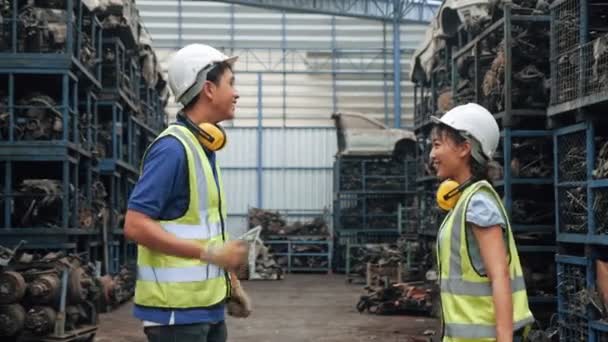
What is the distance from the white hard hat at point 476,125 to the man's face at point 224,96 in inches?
34.7

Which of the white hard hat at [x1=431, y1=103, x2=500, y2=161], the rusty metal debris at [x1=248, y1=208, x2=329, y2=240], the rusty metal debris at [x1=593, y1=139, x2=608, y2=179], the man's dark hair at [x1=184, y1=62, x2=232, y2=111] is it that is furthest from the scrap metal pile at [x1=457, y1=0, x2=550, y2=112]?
the rusty metal debris at [x1=248, y1=208, x2=329, y2=240]

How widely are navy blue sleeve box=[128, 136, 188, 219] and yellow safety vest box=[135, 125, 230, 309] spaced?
0.04 metres

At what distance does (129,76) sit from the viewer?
1770cm

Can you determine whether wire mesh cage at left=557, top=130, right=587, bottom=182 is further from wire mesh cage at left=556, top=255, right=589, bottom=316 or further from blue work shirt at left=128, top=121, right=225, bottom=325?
blue work shirt at left=128, top=121, right=225, bottom=325

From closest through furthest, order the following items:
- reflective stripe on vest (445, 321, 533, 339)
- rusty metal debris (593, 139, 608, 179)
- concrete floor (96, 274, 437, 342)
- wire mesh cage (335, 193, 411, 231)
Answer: reflective stripe on vest (445, 321, 533, 339)
rusty metal debris (593, 139, 608, 179)
concrete floor (96, 274, 437, 342)
wire mesh cage (335, 193, 411, 231)

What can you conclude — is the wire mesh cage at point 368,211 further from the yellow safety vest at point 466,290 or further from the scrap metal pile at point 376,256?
the yellow safety vest at point 466,290

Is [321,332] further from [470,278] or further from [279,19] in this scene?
[279,19]

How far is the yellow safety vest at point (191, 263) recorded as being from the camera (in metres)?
3.36

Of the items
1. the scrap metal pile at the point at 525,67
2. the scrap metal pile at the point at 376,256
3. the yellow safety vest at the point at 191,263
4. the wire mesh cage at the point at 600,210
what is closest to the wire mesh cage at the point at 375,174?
the scrap metal pile at the point at 376,256

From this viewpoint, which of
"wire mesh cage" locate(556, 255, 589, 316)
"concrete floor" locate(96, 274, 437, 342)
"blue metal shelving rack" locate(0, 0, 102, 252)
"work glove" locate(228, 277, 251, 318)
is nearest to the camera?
"work glove" locate(228, 277, 251, 318)

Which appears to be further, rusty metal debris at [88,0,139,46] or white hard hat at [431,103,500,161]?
rusty metal debris at [88,0,139,46]

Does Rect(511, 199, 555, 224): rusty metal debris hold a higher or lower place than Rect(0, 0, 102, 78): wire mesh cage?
lower

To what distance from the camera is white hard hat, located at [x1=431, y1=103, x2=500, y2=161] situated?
3.63 m

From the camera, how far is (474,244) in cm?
348
